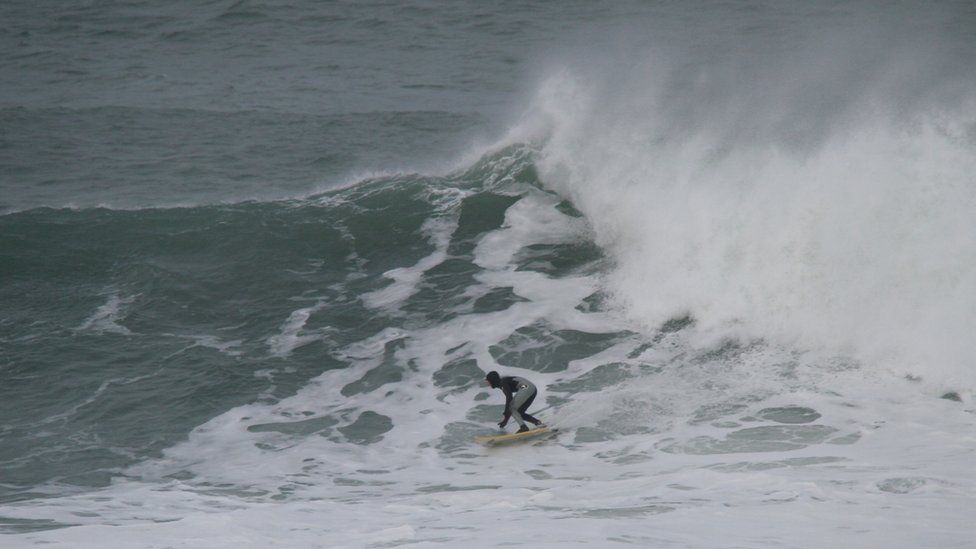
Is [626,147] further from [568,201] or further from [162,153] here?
[162,153]

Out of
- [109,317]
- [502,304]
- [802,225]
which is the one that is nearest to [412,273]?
[502,304]

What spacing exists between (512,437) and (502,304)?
452cm

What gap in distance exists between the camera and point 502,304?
16.3 meters

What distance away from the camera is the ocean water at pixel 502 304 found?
33.1 ft

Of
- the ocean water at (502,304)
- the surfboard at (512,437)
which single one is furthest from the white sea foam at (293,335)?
the surfboard at (512,437)

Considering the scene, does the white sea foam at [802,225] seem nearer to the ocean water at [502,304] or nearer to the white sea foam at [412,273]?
the ocean water at [502,304]

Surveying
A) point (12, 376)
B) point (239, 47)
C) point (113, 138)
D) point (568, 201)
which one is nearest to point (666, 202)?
point (568, 201)

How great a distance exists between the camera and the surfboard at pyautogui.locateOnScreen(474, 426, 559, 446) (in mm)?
11977

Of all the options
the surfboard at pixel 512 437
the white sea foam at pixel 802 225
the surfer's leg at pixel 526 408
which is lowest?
the surfboard at pixel 512 437

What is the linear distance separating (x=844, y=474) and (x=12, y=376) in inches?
416

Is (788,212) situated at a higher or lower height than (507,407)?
higher

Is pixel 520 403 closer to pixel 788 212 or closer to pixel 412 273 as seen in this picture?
pixel 412 273

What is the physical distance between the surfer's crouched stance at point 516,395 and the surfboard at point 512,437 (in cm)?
17

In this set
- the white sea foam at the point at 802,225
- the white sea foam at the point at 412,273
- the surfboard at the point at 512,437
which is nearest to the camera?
A: the surfboard at the point at 512,437
